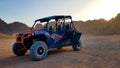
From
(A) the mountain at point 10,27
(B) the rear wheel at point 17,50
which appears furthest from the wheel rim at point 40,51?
(A) the mountain at point 10,27

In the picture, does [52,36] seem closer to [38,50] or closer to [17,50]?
[38,50]

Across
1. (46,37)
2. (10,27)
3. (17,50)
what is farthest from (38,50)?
(10,27)

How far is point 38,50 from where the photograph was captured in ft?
38.6

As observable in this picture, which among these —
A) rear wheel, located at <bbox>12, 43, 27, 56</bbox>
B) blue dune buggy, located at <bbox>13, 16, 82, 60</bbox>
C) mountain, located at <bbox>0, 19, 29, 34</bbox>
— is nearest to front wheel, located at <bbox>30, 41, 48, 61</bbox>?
blue dune buggy, located at <bbox>13, 16, 82, 60</bbox>

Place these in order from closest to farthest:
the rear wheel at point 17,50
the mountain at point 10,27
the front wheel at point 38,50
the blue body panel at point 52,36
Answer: the front wheel at point 38,50 < the blue body panel at point 52,36 < the rear wheel at point 17,50 < the mountain at point 10,27

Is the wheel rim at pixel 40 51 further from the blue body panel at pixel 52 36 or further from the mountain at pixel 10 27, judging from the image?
the mountain at pixel 10 27

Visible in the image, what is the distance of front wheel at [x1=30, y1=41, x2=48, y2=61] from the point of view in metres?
11.4

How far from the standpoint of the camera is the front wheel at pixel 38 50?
11.4 m

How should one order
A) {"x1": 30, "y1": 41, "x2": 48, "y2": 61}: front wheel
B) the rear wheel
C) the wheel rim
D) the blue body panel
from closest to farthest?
{"x1": 30, "y1": 41, "x2": 48, "y2": 61}: front wheel → the wheel rim → the blue body panel → the rear wheel

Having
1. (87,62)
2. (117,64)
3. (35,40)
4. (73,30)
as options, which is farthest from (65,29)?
(117,64)

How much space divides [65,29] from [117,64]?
5459 millimetres

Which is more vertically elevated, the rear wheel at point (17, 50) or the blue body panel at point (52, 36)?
the blue body panel at point (52, 36)

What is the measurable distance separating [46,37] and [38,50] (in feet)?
3.97

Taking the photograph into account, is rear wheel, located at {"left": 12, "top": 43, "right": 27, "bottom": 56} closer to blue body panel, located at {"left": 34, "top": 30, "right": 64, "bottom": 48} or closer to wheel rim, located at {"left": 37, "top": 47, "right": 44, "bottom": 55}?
blue body panel, located at {"left": 34, "top": 30, "right": 64, "bottom": 48}
